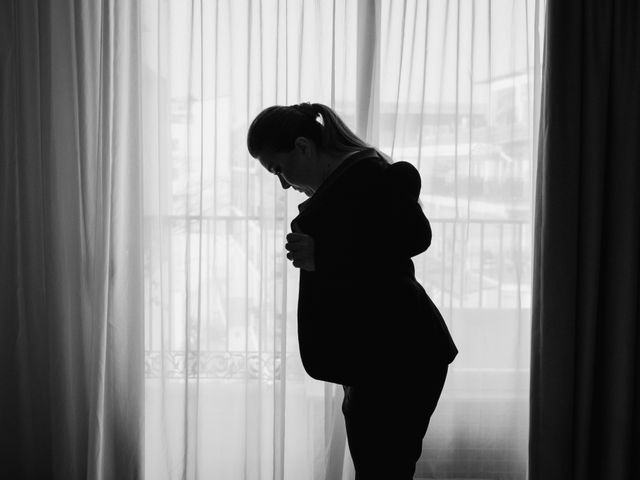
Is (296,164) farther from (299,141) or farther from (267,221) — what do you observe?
(267,221)

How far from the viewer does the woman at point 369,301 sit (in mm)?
1144

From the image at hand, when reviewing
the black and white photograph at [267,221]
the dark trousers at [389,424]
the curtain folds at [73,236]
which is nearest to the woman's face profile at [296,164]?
the dark trousers at [389,424]

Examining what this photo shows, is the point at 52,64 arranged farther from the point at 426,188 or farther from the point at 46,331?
the point at 426,188

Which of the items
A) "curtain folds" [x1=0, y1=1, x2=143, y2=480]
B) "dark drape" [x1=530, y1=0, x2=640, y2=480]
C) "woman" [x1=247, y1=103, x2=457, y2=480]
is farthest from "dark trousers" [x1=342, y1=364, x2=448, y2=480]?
"curtain folds" [x1=0, y1=1, x2=143, y2=480]

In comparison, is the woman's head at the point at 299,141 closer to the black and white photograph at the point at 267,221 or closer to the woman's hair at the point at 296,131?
the woman's hair at the point at 296,131

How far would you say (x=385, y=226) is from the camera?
113 centimetres

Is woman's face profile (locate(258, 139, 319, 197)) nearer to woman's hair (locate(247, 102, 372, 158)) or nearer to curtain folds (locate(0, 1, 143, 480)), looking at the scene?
woman's hair (locate(247, 102, 372, 158))

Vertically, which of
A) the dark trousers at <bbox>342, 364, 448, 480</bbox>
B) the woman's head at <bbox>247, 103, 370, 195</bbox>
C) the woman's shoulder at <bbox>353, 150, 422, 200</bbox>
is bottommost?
the dark trousers at <bbox>342, 364, 448, 480</bbox>

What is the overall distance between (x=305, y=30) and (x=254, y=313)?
37.5 inches

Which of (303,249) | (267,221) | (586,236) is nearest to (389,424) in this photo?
(303,249)

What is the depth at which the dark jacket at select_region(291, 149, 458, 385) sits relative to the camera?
114cm

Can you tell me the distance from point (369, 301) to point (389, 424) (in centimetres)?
24

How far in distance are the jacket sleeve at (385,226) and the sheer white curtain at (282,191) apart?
A: 2.56ft

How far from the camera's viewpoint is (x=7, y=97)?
1.89 metres
